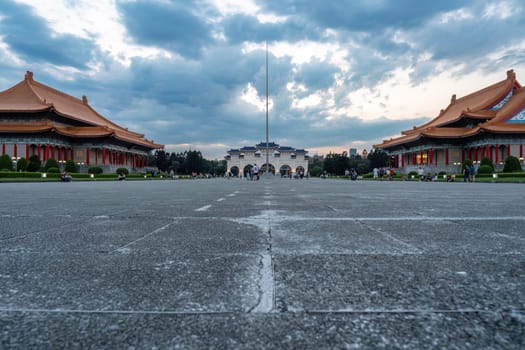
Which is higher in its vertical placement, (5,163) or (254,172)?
(5,163)

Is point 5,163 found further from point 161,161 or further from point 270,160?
point 270,160

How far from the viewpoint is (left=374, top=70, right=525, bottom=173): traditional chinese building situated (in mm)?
36062

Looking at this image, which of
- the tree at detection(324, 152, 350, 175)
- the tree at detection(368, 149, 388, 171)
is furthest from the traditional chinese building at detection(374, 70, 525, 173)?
the tree at detection(324, 152, 350, 175)

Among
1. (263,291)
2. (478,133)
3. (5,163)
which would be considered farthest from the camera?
(478,133)

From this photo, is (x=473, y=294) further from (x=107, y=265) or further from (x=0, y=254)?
(x=0, y=254)

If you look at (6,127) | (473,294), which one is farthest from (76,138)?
(473,294)

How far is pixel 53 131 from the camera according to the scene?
37406 mm

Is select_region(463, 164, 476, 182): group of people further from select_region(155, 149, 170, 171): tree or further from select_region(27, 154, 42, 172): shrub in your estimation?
select_region(155, 149, 170, 171): tree

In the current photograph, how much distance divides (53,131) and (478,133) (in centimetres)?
4968

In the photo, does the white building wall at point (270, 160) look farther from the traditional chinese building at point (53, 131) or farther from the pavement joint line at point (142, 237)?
the pavement joint line at point (142, 237)

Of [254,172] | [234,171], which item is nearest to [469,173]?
[254,172]

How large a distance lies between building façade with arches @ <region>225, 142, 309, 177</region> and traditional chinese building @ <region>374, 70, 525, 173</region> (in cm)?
4335

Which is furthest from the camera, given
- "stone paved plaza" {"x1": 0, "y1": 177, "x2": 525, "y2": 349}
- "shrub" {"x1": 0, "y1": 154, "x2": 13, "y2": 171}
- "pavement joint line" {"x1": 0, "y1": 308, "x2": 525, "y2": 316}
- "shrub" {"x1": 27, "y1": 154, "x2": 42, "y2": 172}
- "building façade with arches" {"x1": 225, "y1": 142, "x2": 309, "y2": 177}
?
"building façade with arches" {"x1": 225, "y1": 142, "x2": 309, "y2": 177}

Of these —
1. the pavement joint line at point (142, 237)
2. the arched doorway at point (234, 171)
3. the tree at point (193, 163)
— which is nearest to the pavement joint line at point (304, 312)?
the pavement joint line at point (142, 237)
